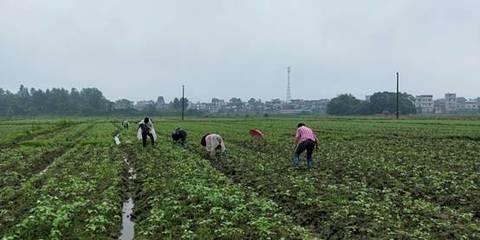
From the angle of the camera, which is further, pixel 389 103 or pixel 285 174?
pixel 389 103

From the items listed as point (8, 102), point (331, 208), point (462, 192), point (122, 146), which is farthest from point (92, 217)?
point (8, 102)

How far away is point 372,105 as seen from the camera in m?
141

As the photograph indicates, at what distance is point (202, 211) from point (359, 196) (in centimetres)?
413

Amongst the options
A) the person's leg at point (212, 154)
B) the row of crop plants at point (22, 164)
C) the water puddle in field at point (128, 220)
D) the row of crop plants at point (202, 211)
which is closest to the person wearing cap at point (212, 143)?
the person's leg at point (212, 154)

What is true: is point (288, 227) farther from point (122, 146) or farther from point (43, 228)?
point (122, 146)

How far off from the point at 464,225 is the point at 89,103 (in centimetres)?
17724

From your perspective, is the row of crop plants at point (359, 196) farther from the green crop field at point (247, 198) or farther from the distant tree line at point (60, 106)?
the distant tree line at point (60, 106)

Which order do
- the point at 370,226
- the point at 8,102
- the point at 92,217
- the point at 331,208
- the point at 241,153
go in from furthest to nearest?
the point at 8,102 → the point at 241,153 → the point at 331,208 → the point at 92,217 → the point at 370,226

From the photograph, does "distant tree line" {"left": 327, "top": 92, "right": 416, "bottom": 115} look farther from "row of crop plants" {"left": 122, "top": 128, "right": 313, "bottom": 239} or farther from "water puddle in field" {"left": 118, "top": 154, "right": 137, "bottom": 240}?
"water puddle in field" {"left": 118, "top": 154, "right": 137, "bottom": 240}

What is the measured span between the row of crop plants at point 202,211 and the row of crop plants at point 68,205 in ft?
2.24

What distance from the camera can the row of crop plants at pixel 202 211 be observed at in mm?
9945

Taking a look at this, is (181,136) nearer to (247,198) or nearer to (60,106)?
(247,198)

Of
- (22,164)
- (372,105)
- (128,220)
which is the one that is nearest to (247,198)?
(128,220)

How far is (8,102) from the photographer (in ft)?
554
